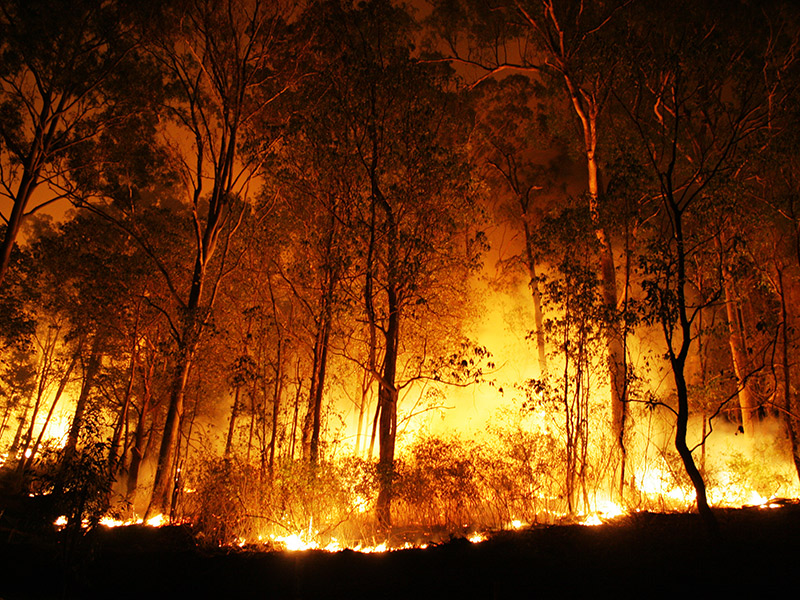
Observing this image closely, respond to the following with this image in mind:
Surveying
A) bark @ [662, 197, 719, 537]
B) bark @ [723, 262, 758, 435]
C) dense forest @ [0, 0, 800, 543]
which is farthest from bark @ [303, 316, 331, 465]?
bark @ [723, 262, 758, 435]

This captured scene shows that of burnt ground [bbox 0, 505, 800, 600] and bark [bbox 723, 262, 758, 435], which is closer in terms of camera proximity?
burnt ground [bbox 0, 505, 800, 600]

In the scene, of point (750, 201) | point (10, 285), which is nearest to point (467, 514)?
point (750, 201)

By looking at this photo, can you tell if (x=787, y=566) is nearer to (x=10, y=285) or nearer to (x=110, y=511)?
(x=110, y=511)

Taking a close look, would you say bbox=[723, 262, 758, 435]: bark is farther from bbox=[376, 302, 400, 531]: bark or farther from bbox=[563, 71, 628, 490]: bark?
bbox=[376, 302, 400, 531]: bark

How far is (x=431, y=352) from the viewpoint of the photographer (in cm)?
1345

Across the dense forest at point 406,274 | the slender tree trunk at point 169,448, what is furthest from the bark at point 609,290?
the slender tree trunk at point 169,448

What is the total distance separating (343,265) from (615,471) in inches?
223

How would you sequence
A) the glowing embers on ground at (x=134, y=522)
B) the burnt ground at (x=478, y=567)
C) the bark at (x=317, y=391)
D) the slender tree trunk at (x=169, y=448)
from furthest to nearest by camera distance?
the bark at (x=317, y=391)
the slender tree trunk at (x=169, y=448)
the glowing embers on ground at (x=134, y=522)
the burnt ground at (x=478, y=567)

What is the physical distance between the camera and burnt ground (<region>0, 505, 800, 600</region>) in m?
5.12

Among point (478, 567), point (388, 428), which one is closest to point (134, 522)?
point (388, 428)

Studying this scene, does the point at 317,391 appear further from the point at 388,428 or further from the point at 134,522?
A: the point at 134,522

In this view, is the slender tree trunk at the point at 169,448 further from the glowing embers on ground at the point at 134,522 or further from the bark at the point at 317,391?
the bark at the point at 317,391

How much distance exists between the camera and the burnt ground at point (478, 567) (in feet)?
16.8

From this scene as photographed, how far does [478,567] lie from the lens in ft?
19.0
